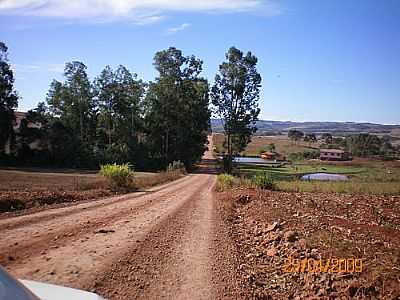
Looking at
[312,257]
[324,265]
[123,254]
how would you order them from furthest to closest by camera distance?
[123,254]
[312,257]
[324,265]

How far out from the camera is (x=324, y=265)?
22.1 feet

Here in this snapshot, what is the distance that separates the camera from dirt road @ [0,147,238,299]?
19.1 feet

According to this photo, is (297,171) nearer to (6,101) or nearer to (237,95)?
(237,95)

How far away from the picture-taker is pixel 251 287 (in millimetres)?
6379

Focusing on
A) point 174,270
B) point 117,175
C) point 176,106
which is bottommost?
point 174,270

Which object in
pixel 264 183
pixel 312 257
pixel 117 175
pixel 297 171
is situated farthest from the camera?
pixel 297 171

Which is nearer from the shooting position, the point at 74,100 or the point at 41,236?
the point at 41,236

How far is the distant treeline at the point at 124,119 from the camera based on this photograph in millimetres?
57812

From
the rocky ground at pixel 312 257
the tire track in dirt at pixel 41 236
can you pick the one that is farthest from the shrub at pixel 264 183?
the tire track in dirt at pixel 41 236

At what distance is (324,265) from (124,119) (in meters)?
56.4

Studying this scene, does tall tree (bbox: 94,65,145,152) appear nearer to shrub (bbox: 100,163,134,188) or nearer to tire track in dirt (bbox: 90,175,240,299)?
shrub (bbox: 100,163,134,188)

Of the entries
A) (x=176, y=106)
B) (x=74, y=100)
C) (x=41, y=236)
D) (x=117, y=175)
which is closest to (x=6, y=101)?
(x=74, y=100)

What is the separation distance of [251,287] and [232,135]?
50284mm

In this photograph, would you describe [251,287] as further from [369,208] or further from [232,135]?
[232,135]
